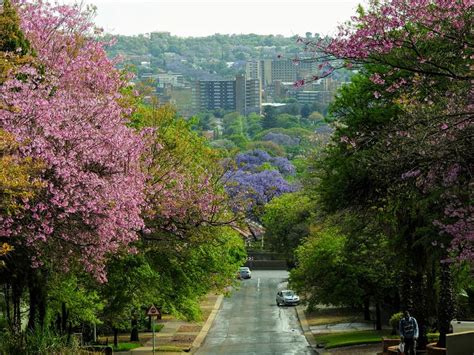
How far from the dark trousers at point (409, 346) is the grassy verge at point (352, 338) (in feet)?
40.7

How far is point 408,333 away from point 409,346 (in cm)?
42

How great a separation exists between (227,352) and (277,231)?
45.2 meters

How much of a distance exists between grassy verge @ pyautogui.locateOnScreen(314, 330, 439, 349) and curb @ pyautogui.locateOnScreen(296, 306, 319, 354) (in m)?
0.30

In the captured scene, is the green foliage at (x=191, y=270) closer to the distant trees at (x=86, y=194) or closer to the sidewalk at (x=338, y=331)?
the distant trees at (x=86, y=194)

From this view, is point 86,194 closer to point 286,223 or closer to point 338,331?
point 338,331

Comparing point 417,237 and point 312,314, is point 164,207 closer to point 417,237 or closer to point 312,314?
point 417,237

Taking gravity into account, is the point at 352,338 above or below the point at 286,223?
above

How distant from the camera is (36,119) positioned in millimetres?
22672

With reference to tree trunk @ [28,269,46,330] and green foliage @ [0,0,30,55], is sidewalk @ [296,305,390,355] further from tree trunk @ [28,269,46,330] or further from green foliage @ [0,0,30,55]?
green foliage @ [0,0,30,55]

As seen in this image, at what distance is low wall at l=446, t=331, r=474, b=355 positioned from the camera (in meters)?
28.3

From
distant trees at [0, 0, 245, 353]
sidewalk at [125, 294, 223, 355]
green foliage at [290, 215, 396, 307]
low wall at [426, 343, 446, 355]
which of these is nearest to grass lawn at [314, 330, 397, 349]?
green foliage at [290, 215, 396, 307]

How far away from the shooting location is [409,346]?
95.1 feet

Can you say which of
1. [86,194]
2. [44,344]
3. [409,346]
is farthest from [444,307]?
[86,194]

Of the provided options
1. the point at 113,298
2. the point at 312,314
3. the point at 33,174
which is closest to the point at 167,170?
the point at 113,298
